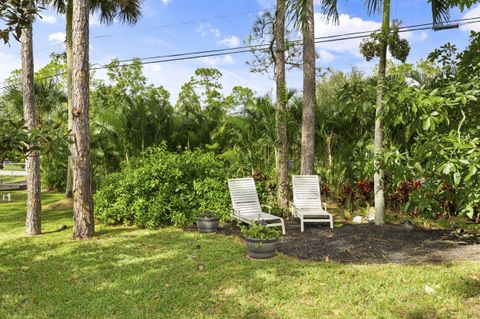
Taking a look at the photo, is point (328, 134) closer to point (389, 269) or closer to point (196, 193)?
point (196, 193)

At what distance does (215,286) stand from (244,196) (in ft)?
12.8

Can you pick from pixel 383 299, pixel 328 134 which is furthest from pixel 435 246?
pixel 328 134

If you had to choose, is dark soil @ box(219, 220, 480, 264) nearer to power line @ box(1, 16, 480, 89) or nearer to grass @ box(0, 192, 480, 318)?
grass @ box(0, 192, 480, 318)

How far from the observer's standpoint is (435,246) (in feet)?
19.9

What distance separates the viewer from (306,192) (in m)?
8.57

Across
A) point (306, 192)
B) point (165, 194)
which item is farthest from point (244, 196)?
point (165, 194)

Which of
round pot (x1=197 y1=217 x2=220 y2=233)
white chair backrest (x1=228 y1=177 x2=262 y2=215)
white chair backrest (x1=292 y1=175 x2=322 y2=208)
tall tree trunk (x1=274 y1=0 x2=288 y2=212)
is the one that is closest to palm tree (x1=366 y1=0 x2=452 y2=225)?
white chair backrest (x1=292 y1=175 x2=322 y2=208)

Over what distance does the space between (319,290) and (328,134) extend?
737cm

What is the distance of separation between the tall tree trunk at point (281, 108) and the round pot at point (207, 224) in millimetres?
2270

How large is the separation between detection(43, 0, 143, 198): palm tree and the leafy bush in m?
3.69

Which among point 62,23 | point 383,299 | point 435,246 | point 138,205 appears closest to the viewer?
point 383,299

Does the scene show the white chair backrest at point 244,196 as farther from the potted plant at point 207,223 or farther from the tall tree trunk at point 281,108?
the tall tree trunk at point 281,108

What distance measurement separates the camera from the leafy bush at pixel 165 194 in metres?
8.16

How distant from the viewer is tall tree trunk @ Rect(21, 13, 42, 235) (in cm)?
751
